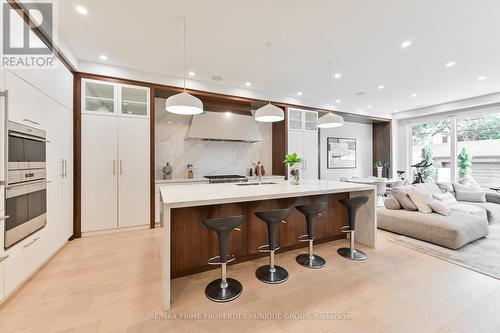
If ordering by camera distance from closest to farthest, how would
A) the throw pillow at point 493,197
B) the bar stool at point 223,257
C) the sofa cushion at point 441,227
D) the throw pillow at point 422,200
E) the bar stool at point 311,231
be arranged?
1. the bar stool at point 223,257
2. the bar stool at point 311,231
3. the sofa cushion at point 441,227
4. the throw pillow at point 422,200
5. the throw pillow at point 493,197

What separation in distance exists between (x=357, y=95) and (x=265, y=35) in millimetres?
3548

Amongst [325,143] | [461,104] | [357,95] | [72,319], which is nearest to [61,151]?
[72,319]

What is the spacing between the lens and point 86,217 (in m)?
3.36

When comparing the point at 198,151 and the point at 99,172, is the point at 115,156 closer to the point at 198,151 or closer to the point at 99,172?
the point at 99,172

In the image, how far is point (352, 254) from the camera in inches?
105

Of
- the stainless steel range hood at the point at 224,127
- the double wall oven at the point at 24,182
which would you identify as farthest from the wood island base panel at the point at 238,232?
the stainless steel range hood at the point at 224,127

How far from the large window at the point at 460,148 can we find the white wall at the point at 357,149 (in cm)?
127

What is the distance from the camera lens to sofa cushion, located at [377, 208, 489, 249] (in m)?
2.85

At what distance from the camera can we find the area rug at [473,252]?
237 cm

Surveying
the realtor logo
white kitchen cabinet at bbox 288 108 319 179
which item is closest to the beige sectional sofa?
white kitchen cabinet at bbox 288 108 319 179

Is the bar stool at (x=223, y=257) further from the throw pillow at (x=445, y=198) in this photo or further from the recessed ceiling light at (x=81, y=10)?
the throw pillow at (x=445, y=198)

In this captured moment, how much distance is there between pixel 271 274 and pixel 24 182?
2.62m

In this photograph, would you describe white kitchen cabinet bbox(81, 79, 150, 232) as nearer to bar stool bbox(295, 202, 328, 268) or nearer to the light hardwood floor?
the light hardwood floor

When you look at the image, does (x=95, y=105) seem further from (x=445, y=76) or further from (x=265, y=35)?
(x=445, y=76)
